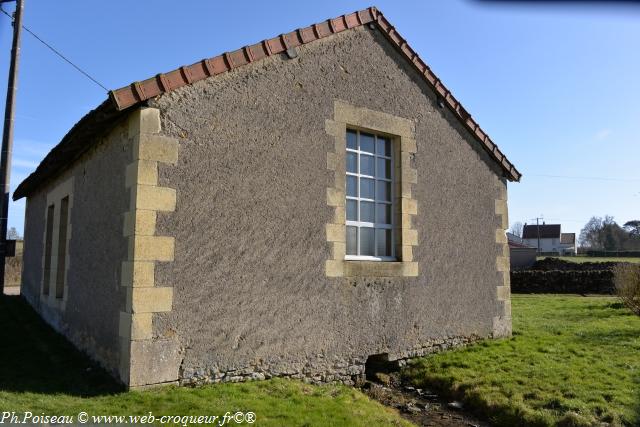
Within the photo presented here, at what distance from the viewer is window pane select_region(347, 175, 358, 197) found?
7270 mm

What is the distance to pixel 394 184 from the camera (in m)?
7.76

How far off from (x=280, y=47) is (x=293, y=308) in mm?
3382

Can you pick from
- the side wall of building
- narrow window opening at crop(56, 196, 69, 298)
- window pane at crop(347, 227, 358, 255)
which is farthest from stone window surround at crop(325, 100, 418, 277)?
narrow window opening at crop(56, 196, 69, 298)

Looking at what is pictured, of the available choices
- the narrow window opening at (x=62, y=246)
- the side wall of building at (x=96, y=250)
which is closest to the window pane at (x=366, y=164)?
the side wall of building at (x=96, y=250)

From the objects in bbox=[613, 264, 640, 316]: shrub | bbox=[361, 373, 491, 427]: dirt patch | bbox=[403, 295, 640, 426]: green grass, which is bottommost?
bbox=[361, 373, 491, 427]: dirt patch

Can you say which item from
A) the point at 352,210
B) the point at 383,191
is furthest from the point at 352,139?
the point at 352,210

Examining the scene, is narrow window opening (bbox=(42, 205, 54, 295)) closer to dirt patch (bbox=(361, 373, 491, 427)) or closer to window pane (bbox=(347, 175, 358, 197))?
window pane (bbox=(347, 175, 358, 197))

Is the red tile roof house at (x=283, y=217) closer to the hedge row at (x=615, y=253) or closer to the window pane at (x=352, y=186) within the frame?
the window pane at (x=352, y=186)

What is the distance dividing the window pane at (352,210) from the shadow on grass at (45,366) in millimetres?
3715

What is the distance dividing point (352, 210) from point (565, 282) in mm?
19537

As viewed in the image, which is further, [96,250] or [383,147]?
[383,147]

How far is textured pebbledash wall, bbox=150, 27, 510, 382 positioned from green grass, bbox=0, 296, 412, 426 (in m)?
0.42

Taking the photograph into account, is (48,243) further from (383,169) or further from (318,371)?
(383,169)

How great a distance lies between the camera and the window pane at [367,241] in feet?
24.2
